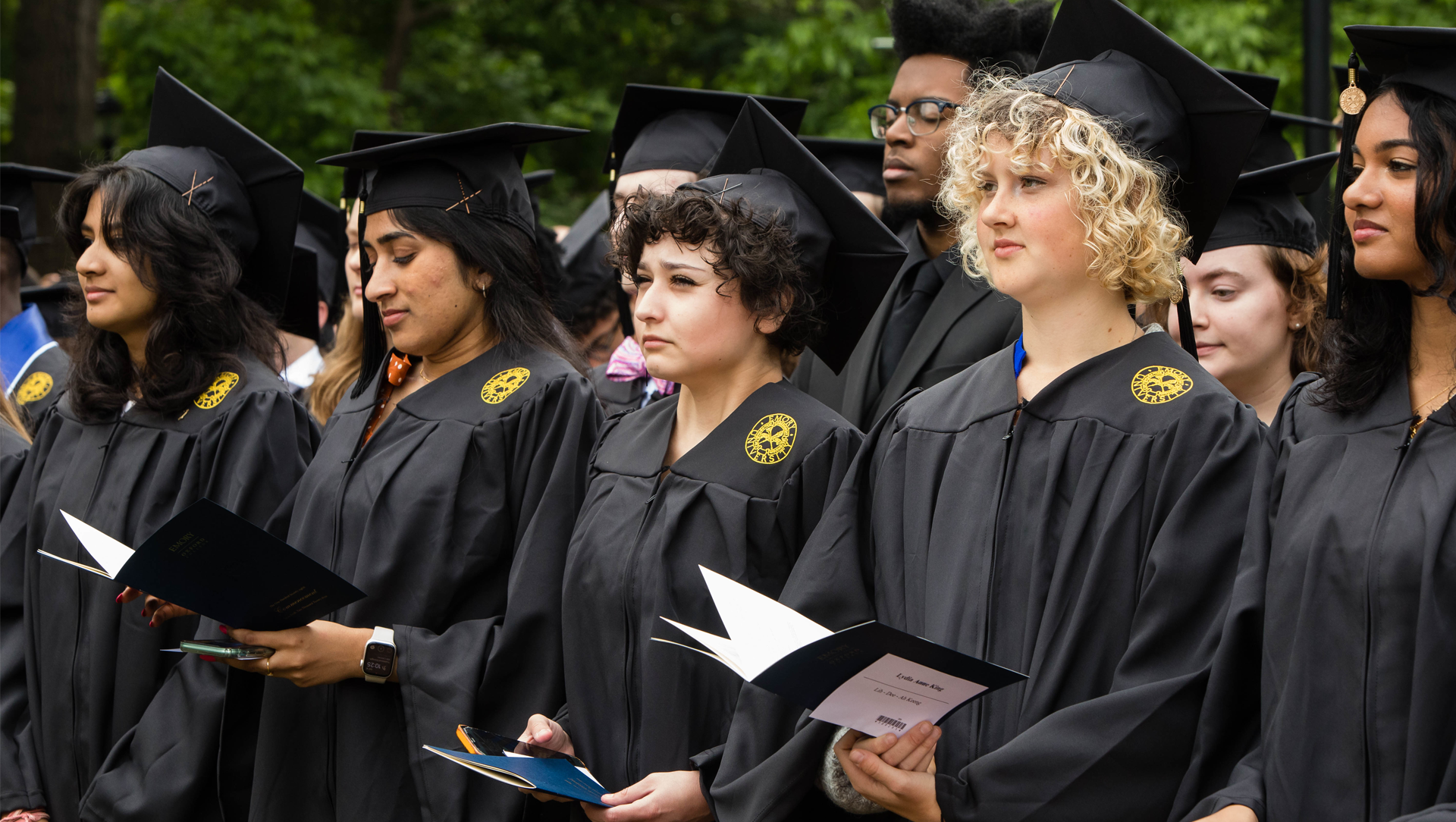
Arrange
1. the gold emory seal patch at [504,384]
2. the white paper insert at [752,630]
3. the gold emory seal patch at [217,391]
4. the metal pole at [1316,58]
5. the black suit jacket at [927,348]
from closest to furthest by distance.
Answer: the white paper insert at [752,630], the gold emory seal patch at [504,384], the black suit jacket at [927,348], the gold emory seal patch at [217,391], the metal pole at [1316,58]

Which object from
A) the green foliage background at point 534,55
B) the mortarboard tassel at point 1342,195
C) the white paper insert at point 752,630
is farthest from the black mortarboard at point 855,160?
the green foliage background at point 534,55

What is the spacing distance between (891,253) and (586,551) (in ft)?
3.51

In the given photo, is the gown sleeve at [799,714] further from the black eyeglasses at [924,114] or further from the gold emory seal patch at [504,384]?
the black eyeglasses at [924,114]

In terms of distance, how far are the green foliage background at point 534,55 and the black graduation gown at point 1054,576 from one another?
7.65 m

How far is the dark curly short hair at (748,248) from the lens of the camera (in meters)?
3.31

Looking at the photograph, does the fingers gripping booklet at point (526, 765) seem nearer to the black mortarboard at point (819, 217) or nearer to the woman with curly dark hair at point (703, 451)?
the woman with curly dark hair at point (703, 451)

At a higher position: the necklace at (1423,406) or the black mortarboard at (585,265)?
the necklace at (1423,406)

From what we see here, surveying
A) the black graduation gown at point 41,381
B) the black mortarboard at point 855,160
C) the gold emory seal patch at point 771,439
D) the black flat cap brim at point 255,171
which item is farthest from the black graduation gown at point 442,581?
the black graduation gown at point 41,381

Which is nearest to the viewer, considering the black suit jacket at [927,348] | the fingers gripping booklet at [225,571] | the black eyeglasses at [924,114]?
the fingers gripping booklet at [225,571]

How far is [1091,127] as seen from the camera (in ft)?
9.19

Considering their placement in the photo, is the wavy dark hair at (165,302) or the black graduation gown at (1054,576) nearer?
the black graduation gown at (1054,576)

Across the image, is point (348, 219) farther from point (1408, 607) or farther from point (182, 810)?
point (1408, 607)

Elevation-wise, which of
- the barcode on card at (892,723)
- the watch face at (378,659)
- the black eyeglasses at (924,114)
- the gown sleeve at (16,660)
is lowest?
the gown sleeve at (16,660)

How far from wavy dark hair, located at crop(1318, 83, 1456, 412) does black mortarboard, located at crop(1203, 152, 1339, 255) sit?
1374 millimetres
